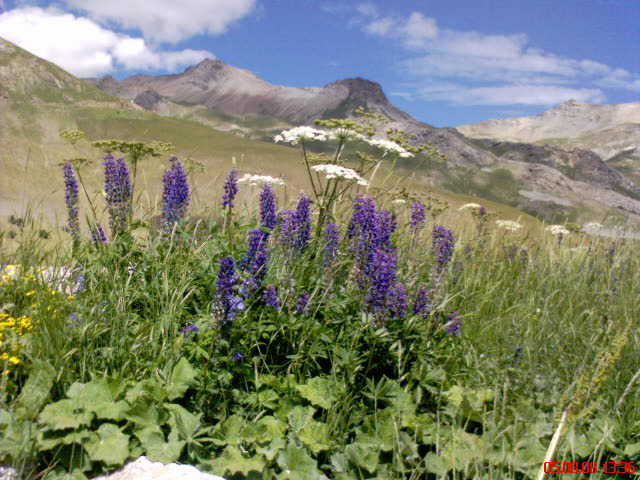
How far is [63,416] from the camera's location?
9.71 feet

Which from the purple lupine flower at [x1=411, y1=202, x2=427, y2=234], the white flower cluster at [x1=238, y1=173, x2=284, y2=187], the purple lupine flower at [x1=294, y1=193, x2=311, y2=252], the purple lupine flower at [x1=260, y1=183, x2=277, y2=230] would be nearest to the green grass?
the purple lupine flower at [x1=294, y1=193, x2=311, y2=252]

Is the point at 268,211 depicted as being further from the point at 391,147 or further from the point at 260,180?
the point at 391,147

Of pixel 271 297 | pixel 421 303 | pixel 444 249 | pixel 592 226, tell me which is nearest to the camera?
pixel 271 297

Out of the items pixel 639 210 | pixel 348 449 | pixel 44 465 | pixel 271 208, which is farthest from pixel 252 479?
pixel 639 210

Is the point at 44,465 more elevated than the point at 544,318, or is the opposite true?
the point at 544,318

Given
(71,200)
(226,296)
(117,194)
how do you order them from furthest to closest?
1. (71,200)
2. (117,194)
3. (226,296)

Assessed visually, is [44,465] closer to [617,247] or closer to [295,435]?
[295,435]

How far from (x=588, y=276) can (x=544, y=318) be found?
96.6 inches

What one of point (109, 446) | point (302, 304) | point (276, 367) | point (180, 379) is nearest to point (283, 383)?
point (276, 367)

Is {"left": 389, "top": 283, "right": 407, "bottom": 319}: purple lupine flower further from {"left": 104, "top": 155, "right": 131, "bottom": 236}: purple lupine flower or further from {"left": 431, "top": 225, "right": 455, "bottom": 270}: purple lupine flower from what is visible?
{"left": 104, "top": 155, "right": 131, "bottom": 236}: purple lupine flower

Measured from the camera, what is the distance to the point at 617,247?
845 centimetres

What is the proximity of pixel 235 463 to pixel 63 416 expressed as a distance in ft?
3.61

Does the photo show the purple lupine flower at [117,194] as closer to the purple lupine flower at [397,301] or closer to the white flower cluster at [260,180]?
the white flower cluster at [260,180]
